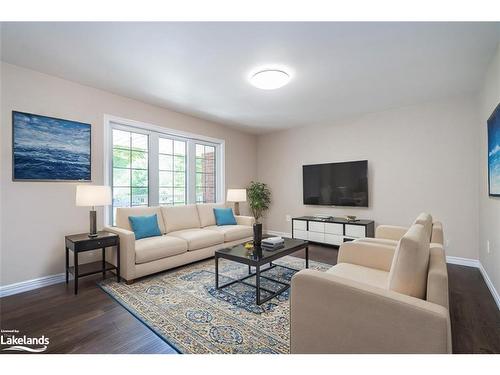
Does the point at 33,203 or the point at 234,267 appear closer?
the point at 33,203

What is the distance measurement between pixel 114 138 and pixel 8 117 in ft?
3.77

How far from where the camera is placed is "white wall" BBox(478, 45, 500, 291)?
7.49 ft

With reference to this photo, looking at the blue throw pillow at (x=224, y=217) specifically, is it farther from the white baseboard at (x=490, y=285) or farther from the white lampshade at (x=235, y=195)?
→ the white baseboard at (x=490, y=285)

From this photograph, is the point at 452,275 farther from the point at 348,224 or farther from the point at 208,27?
the point at 208,27

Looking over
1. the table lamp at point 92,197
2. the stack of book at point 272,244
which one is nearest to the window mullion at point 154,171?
the table lamp at point 92,197

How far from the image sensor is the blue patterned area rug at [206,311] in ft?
5.52

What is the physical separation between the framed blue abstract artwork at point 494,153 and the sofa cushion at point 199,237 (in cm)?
328

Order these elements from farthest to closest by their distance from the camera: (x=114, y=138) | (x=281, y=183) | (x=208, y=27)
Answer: (x=281, y=183), (x=114, y=138), (x=208, y=27)

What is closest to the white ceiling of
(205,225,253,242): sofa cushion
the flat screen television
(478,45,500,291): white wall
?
(478,45,500,291): white wall

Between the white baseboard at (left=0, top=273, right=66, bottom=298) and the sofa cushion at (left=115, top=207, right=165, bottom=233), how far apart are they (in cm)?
86
